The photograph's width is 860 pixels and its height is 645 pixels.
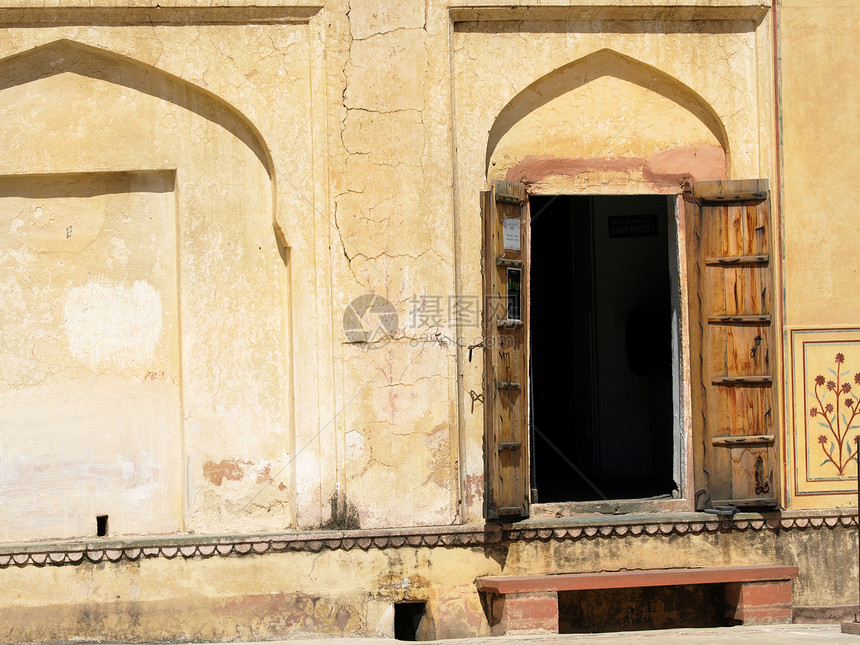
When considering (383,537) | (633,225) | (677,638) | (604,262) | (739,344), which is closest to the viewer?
(677,638)

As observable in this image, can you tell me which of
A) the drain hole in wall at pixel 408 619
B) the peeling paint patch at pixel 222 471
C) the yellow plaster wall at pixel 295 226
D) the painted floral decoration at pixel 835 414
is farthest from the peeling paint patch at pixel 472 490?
the painted floral decoration at pixel 835 414

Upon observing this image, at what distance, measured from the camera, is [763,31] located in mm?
6445

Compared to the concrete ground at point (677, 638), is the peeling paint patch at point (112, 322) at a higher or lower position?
higher

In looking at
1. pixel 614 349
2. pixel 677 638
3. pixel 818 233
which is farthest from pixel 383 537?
pixel 614 349

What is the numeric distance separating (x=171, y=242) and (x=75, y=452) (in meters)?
1.28

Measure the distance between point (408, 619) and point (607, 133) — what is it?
9.94ft

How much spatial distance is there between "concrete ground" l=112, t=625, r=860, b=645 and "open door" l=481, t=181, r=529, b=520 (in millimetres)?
682

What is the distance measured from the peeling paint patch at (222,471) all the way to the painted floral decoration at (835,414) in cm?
333

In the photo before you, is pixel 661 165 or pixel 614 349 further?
pixel 614 349

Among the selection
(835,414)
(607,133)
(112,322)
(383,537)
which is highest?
(607,133)

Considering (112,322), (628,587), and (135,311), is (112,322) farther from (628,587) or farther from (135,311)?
(628,587)

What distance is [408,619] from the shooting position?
623 centimetres

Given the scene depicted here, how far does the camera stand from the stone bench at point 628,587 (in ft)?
19.6

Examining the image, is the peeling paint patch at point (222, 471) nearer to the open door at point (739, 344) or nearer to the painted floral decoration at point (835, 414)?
the open door at point (739, 344)
